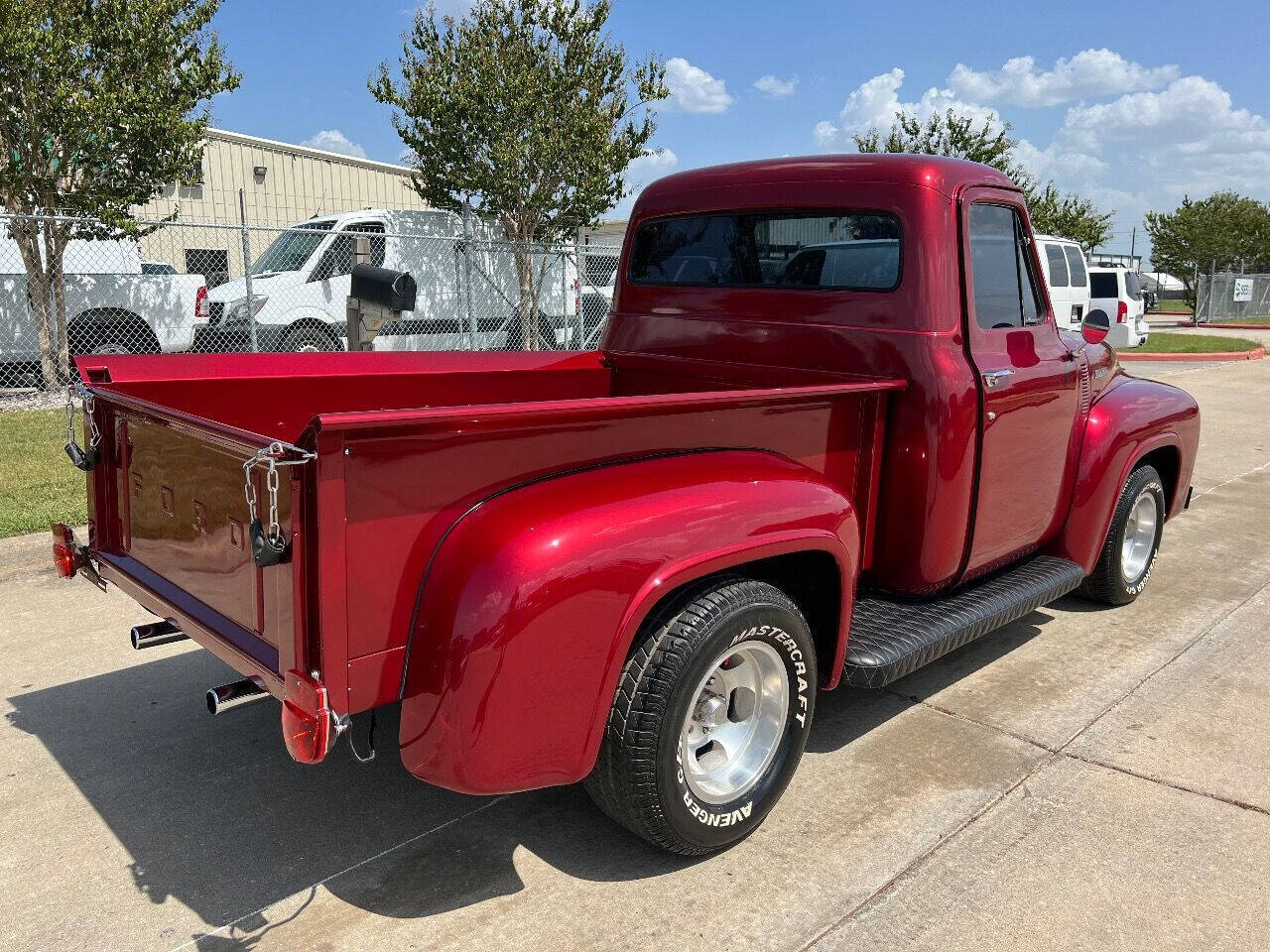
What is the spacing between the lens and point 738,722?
2.96 m

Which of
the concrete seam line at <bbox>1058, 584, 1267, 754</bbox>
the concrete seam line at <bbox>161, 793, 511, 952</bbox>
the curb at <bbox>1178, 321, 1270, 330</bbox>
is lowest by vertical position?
the concrete seam line at <bbox>161, 793, 511, 952</bbox>

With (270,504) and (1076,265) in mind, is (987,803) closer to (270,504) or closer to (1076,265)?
(270,504)

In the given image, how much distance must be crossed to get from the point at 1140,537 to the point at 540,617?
3995mm

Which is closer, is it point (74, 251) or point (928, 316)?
point (928, 316)

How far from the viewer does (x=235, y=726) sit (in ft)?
12.0

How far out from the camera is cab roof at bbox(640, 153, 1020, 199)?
363 centimetres

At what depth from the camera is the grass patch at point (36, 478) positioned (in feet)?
19.0

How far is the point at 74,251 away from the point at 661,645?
1104cm

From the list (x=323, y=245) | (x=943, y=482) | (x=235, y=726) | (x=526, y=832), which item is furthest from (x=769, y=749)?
(x=323, y=245)

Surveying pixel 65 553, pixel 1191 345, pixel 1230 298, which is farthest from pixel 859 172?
pixel 1230 298

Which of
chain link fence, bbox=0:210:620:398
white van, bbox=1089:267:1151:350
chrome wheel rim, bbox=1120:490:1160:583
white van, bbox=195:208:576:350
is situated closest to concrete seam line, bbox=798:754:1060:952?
chrome wheel rim, bbox=1120:490:1160:583

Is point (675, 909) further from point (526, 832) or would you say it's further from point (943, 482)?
point (943, 482)

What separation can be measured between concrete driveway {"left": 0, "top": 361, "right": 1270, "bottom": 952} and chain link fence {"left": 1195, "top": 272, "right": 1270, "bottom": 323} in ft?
106

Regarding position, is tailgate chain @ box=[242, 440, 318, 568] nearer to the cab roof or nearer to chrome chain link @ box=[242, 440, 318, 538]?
chrome chain link @ box=[242, 440, 318, 538]
